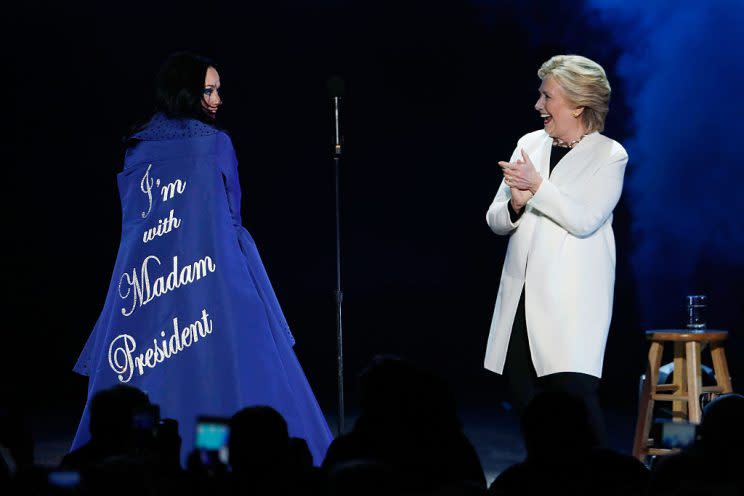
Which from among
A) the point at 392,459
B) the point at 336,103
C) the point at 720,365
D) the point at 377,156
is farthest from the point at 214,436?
the point at 377,156

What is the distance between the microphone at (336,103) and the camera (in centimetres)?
360

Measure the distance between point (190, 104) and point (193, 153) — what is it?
0.15 m

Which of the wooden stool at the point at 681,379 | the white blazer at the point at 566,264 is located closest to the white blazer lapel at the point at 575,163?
the white blazer at the point at 566,264

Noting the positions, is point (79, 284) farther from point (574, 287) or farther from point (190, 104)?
point (574, 287)

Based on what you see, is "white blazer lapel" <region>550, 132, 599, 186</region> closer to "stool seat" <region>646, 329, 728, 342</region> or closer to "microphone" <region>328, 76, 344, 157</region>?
"microphone" <region>328, 76, 344, 157</region>

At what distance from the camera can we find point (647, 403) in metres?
3.88

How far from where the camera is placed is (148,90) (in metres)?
5.23

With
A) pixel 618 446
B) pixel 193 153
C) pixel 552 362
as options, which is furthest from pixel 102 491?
pixel 618 446

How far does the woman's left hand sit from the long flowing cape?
0.88 meters

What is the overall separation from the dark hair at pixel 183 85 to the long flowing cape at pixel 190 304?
0.04 metres

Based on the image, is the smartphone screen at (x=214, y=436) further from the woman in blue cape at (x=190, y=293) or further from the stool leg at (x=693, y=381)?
the stool leg at (x=693, y=381)

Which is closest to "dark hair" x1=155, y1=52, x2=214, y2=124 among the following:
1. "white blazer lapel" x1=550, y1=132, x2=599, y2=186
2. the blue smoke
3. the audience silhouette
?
"white blazer lapel" x1=550, y1=132, x2=599, y2=186

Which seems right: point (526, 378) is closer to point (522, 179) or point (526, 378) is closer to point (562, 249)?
point (562, 249)

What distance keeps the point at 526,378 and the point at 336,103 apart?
52.0 inches
